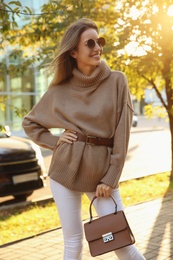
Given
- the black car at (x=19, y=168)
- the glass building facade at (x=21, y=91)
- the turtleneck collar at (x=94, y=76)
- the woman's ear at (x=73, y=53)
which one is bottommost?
the glass building facade at (x=21, y=91)

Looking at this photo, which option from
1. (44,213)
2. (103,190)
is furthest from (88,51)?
(44,213)

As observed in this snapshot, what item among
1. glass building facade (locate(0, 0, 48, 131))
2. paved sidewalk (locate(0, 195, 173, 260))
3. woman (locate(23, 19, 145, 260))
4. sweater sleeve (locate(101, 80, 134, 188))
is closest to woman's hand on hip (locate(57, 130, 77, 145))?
woman (locate(23, 19, 145, 260))

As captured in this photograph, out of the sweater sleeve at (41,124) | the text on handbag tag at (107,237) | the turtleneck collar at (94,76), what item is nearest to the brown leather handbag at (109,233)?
the text on handbag tag at (107,237)

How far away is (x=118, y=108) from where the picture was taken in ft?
8.63

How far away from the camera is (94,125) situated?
8.71ft

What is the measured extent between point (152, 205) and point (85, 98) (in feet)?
13.4

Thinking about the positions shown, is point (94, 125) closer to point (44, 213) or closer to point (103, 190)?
point (103, 190)

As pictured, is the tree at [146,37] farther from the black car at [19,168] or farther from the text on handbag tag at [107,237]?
the text on handbag tag at [107,237]

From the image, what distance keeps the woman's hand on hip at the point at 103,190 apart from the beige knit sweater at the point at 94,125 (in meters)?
0.03

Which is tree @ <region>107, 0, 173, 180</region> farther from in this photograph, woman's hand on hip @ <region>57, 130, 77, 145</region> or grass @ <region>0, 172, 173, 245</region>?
woman's hand on hip @ <region>57, 130, 77, 145</region>

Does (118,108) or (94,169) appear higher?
(118,108)

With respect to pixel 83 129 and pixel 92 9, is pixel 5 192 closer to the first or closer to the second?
pixel 92 9

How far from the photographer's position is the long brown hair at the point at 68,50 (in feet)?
8.85

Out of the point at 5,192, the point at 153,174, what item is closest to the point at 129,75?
the point at 153,174
